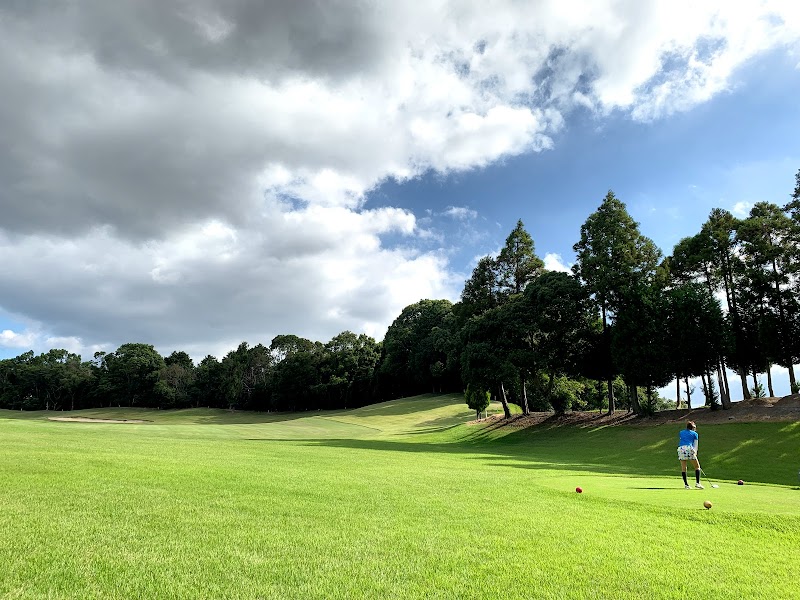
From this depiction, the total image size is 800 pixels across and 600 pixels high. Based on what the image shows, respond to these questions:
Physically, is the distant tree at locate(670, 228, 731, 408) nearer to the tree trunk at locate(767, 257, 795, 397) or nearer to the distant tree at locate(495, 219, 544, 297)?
the tree trunk at locate(767, 257, 795, 397)

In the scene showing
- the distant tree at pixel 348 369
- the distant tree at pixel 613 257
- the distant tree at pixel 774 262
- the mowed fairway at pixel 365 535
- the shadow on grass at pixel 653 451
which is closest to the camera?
the mowed fairway at pixel 365 535

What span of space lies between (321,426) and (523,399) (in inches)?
948

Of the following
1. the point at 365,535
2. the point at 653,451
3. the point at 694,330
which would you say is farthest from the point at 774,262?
the point at 365,535

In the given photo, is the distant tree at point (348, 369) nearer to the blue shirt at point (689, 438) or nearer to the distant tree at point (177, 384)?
the distant tree at point (177, 384)

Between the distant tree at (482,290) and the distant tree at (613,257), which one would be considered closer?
the distant tree at (613,257)

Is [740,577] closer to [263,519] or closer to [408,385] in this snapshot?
[263,519]

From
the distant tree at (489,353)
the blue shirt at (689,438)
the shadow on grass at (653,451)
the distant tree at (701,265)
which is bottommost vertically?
the shadow on grass at (653,451)

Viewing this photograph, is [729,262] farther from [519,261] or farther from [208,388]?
[208,388]

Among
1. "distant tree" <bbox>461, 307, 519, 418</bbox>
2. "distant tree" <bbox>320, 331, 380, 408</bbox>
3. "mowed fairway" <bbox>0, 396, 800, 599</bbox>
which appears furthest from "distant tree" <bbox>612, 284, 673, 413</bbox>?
"distant tree" <bbox>320, 331, 380, 408</bbox>

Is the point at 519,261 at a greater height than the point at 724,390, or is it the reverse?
the point at 519,261

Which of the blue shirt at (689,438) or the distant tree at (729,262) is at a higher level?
the distant tree at (729,262)

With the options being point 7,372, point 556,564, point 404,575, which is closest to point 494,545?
point 556,564

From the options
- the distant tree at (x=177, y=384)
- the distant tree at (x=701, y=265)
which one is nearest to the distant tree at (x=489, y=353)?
the distant tree at (x=701, y=265)

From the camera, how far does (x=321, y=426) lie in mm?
55969
